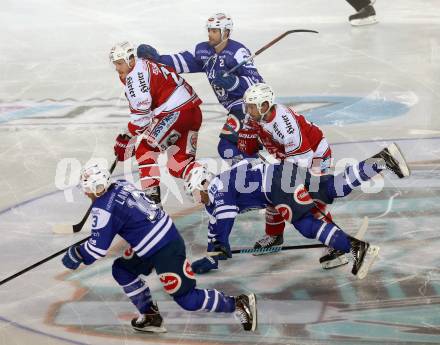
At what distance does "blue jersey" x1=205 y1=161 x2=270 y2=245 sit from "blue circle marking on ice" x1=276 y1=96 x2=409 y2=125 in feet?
9.28

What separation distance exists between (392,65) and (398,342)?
205 inches

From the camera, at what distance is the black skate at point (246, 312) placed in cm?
448

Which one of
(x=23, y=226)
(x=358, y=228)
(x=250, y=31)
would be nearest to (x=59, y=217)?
(x=23, y=226)

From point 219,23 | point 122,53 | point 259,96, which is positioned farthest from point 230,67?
point 259,96

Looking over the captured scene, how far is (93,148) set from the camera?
741 cm

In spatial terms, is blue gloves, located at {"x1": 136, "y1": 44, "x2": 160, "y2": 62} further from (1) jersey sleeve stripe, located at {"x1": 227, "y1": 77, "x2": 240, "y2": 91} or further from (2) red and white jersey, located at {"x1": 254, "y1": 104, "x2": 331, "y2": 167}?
(2) red and white jersey, located at {"x1": 254, "y1": 104, "x2": 331, "y2": 167}

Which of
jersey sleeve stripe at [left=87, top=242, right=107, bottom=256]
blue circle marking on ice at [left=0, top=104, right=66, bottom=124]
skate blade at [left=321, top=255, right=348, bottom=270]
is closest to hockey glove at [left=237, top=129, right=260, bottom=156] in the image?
skate blade at [left=321, top=255, right=348, bottom=270]

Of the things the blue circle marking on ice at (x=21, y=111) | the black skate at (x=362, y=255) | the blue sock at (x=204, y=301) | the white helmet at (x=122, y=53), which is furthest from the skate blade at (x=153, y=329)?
the blue circle marking on ice at (x=21, y=111)

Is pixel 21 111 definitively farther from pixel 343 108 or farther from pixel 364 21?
pixel 364 21

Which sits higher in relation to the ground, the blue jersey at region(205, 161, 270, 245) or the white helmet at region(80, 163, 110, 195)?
the white helmet at region(80, 163, 110, 195)

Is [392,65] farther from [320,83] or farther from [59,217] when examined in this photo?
[59,217]

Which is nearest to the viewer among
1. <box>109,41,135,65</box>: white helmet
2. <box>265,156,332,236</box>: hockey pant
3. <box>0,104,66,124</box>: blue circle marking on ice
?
<box>265,156,332,236</box>: hockey pant

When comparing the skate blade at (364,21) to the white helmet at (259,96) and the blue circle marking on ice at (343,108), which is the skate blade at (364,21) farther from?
the white helmet at (259,96)

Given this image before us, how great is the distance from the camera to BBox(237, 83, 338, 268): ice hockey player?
5145 millimetres
